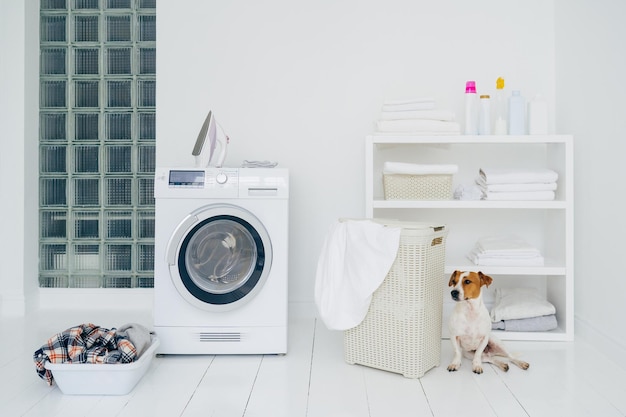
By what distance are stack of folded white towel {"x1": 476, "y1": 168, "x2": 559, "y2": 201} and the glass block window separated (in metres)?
1.92

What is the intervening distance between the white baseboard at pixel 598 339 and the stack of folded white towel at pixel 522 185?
612 mm

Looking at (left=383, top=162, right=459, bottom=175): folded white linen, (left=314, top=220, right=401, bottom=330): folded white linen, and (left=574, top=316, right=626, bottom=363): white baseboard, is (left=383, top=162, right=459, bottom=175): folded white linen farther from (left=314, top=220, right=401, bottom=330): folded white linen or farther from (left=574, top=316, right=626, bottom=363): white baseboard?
(left=574, top=316, right=626, bottom=363): white baseboard

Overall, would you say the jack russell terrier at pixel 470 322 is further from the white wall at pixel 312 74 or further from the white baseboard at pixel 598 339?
the white wall at pixel 312 74

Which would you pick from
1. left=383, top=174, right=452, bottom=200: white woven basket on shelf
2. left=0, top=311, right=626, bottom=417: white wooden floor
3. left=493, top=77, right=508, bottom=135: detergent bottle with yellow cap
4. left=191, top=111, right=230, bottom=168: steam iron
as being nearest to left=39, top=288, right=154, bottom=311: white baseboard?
left=0, top=311, right=626, bottom=417: white wooden floor

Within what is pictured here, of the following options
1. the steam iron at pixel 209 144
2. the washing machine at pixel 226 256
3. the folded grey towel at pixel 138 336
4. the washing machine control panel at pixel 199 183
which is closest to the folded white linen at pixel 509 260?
the washing machine at pixel 226 256

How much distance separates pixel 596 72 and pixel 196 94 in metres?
2.03

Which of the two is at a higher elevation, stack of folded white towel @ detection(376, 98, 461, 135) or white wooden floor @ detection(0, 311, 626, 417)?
stack of folded white towel @ detection(376, 98, 461, 135)

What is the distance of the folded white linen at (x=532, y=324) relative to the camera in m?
2.71

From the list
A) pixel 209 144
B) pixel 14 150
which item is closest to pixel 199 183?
pixel 209 144

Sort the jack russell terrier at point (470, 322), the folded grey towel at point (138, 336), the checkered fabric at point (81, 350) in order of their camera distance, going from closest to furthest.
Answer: the checkered fabric at point (81, 350) < the folded grey towel at point (138, 336) < the jack russell terrier at point (470, 322)

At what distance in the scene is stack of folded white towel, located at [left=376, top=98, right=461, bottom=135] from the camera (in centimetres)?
277

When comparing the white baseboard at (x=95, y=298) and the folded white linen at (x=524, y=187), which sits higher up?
the folded white linen at (x=524, y=187)

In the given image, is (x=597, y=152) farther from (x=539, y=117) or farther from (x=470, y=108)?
(x=470, y=108)

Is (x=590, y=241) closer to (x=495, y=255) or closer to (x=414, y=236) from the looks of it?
(x=495, y=255)
